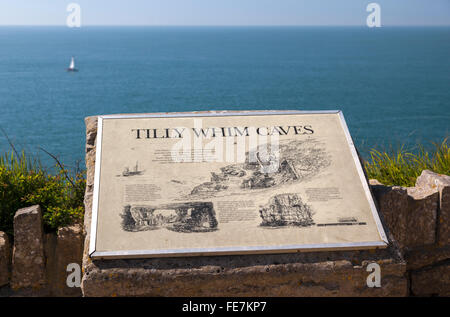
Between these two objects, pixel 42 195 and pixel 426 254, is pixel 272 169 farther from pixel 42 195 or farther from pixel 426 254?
pixel 42 195

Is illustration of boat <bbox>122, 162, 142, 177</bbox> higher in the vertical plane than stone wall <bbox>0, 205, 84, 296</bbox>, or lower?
higher

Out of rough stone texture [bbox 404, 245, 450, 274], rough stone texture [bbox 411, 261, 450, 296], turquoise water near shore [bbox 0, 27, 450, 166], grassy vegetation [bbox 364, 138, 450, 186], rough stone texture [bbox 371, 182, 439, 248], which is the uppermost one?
turquoise water near shore [bbox 0, 27, 450, 166]

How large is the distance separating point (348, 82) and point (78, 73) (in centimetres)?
2877

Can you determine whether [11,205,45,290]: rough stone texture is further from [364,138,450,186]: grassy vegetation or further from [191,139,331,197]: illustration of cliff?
[364,138,450,186]: grassy vegetation

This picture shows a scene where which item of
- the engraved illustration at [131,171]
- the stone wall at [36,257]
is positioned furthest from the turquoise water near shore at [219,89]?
the engraved illustration at [131,171]

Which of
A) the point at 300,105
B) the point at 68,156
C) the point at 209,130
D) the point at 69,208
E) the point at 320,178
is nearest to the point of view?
the point at 320,178

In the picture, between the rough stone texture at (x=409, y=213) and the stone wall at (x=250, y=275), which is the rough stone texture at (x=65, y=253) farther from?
the rough stone texture at (x=409, y=213)

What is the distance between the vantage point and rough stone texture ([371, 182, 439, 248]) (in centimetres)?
314

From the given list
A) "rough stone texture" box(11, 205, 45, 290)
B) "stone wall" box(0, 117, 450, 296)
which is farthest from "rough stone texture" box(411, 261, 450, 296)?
"rough stone texture" box(11, 205, 45, 290)

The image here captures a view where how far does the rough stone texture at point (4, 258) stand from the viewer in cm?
307

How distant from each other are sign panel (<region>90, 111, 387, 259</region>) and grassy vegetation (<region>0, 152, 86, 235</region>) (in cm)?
73

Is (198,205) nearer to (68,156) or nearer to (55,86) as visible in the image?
(68,156)

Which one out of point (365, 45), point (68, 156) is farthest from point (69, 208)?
point (365, 45)

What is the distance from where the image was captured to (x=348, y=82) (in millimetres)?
47031
